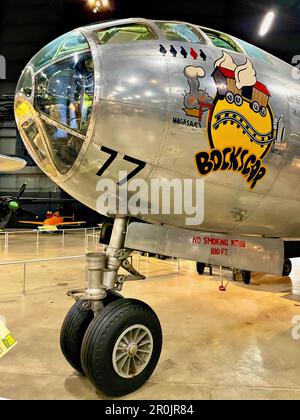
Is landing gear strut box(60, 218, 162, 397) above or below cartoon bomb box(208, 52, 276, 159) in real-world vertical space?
below

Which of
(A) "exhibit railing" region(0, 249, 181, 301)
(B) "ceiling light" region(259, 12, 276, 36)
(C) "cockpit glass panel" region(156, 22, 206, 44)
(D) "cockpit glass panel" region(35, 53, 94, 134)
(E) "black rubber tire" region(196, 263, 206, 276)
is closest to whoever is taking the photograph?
(D) "cockpit glass panel" region(35, 53, 94, 134)

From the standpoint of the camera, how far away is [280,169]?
3383 millimetres

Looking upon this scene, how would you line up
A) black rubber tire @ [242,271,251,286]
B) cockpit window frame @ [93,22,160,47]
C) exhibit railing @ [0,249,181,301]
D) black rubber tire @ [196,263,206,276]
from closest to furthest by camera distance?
cockpit window frame @ [93,22,160,47] < exhibit railing @ [0,249,181,301] < black rubber tire @ [242,271,251,286] < black rubber tire @ [196,263,206,276]

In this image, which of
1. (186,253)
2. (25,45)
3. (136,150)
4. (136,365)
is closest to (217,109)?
(136,150)

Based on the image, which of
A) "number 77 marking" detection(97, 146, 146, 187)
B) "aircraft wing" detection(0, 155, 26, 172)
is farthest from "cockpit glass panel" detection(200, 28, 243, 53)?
"aircraft wing" detection(0, 155, 26, 172)

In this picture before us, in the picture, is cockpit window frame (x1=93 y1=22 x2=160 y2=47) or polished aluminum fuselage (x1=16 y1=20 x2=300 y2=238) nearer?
polished aluminum fuselage (x1=16 y1=20 x2=300 y2=238)

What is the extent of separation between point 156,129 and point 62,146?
81 centimetres

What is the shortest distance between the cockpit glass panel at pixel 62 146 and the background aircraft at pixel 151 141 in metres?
0.01

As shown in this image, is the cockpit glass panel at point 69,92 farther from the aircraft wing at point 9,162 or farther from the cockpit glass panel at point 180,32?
the aircraft wing at point 9,162

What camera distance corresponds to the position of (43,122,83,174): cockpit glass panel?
8.89ft

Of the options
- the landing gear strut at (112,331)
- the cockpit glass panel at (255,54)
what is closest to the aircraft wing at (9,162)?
the landing gear strut at (112,331)

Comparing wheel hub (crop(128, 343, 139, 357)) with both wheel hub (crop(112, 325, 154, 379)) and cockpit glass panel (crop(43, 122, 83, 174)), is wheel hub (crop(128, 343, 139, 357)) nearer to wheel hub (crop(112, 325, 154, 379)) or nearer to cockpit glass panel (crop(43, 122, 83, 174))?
wheel hub (crop(112, 325, 154, 379))

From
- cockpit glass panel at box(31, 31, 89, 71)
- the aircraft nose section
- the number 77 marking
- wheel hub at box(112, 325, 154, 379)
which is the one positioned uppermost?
cockpit glass panel at box(31, 31, 89, 71)

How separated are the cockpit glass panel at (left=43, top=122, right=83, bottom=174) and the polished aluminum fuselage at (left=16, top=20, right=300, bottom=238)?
69 mm
